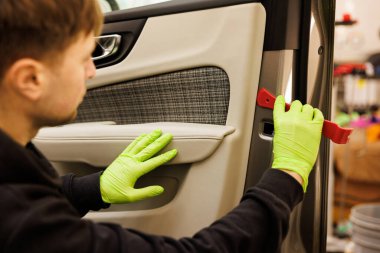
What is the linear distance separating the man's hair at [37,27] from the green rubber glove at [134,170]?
37cm

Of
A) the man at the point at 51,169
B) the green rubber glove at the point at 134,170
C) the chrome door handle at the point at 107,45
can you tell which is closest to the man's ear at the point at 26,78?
the man at the point at 51,169

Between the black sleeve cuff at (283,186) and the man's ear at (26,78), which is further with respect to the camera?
Answer: the black sleeve cuff at (283,186)

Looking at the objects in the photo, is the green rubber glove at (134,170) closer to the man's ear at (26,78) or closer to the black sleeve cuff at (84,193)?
the black sleeve cuff at (84,193)

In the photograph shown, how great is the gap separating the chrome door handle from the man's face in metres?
0.44

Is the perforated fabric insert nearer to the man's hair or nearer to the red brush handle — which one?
the red brush handle

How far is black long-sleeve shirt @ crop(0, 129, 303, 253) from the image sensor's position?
1.73 feet

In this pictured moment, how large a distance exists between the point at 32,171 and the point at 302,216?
0.59 metres

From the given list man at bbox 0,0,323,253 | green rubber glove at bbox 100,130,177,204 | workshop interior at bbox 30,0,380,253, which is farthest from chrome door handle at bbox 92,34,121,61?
man at bbox 0,0,323,253

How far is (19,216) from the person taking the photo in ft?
1.71

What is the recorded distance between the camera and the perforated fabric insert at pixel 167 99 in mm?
918

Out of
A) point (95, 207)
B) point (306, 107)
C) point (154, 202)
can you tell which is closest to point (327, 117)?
point (306, 107)

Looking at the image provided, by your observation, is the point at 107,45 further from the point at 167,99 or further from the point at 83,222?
the point at 83,222

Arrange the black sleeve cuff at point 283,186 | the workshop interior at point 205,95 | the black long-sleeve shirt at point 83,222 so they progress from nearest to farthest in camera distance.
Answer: the black long-sleeve shirt at point 83,222
the black sleeve cuff at point 283,186
the workshop interior at point 205,95

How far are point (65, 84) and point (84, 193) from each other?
413 millimetres
